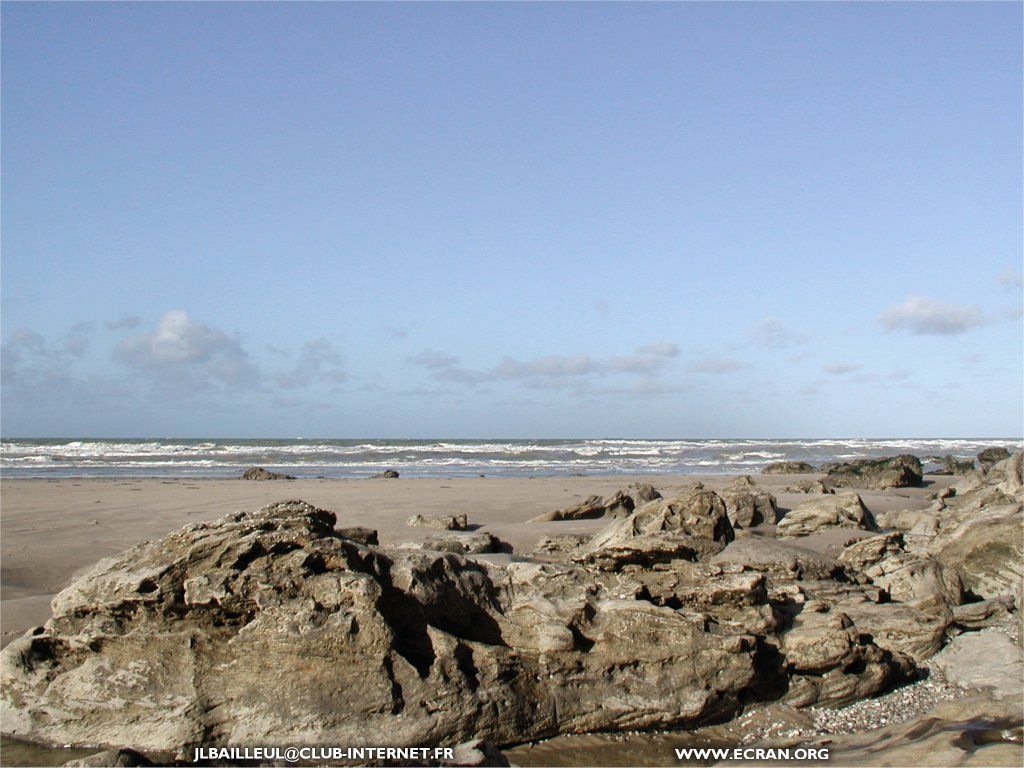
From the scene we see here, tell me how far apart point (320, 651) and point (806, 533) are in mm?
9817

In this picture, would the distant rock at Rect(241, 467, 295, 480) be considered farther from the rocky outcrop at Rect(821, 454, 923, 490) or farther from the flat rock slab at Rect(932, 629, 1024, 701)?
the flat rock slab at Rect(932, 629, 1024, 701)

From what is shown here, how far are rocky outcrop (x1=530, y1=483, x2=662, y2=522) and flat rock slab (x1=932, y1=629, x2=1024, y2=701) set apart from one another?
7591 millimetres

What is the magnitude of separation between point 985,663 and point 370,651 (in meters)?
5.21

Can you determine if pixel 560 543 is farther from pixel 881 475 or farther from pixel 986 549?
pixel 881 475

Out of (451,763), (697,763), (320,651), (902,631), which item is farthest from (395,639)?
(902,631)

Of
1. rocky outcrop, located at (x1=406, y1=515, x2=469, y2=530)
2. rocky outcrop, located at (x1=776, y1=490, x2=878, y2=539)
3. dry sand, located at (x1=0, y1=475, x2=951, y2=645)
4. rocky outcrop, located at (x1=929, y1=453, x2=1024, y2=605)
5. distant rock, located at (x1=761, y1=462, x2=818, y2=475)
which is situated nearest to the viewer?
rocky outcrop, located at (x1=929, y1=453, x2=1024, y2=605)

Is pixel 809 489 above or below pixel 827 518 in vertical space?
below

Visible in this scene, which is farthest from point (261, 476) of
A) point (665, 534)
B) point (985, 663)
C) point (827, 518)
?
point (985, 663)

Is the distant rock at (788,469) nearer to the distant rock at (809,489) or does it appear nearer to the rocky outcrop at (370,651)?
the distant rock at (809,489)

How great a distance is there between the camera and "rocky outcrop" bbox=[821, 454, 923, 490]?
22.5 meters

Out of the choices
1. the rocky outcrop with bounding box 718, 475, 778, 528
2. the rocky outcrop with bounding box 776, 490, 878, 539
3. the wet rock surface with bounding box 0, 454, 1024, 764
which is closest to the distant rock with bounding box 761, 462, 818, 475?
the rocky outcrop with bounding box 718, 475, 778, 528

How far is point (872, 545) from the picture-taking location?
29.3 feet

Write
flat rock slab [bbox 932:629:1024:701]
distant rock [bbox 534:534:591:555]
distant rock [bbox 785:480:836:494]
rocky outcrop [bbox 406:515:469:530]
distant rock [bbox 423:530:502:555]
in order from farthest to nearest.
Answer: distant rock [bbox 785:480:836:494]
rocky outcrop [bbox 406:515:469:530]
distant rock [bbox 534:534:591:555]
distant rock [bbox 423:530:502:555]
flat rock slab [bbox 932:629:1024:701]

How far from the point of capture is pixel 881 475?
22797 mm
